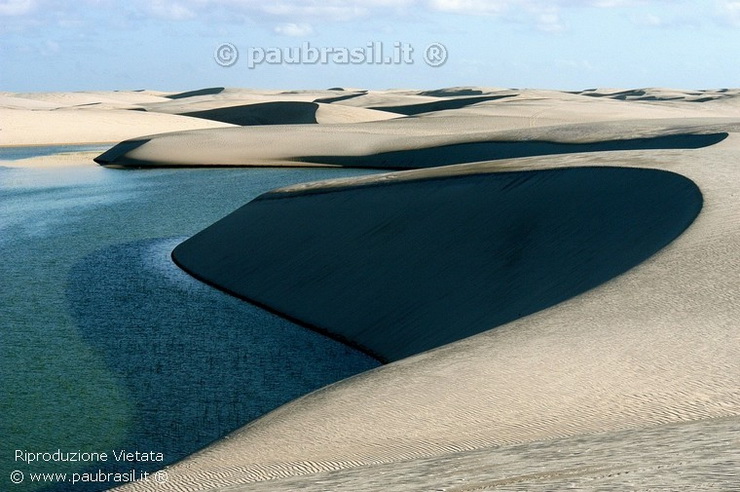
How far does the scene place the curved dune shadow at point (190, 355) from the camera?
6129 mm

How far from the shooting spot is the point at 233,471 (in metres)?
3.63

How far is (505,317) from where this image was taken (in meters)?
7.25

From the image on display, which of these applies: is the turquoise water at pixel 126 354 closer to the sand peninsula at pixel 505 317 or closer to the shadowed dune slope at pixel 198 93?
the sand peninsula at pixel 505 317

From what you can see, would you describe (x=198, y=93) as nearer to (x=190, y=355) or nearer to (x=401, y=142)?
(x=401, y=142)

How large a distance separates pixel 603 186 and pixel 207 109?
46967 millimetres

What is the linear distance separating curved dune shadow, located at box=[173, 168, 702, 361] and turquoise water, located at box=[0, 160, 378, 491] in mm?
422

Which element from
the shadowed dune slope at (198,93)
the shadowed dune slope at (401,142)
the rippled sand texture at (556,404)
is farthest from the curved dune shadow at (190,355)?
the shadowed dune slope at (198,93)

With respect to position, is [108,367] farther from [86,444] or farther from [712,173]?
[712,173]

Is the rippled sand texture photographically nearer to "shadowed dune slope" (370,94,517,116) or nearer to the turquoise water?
the turquoise water

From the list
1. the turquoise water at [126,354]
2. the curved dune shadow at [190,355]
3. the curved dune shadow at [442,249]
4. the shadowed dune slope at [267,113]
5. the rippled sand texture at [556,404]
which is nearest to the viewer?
the rippled sand texture at [556,404]

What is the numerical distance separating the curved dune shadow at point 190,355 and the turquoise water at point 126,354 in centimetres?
1

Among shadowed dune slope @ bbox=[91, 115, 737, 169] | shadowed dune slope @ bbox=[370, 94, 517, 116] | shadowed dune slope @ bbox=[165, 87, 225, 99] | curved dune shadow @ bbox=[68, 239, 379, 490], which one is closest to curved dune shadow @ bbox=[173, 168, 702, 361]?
curved dune shadow @ bbox=[68, 239, 379, 490]

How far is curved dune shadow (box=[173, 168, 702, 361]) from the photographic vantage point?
7773mm

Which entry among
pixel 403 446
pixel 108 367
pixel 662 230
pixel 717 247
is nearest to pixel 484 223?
pixel 662 230
